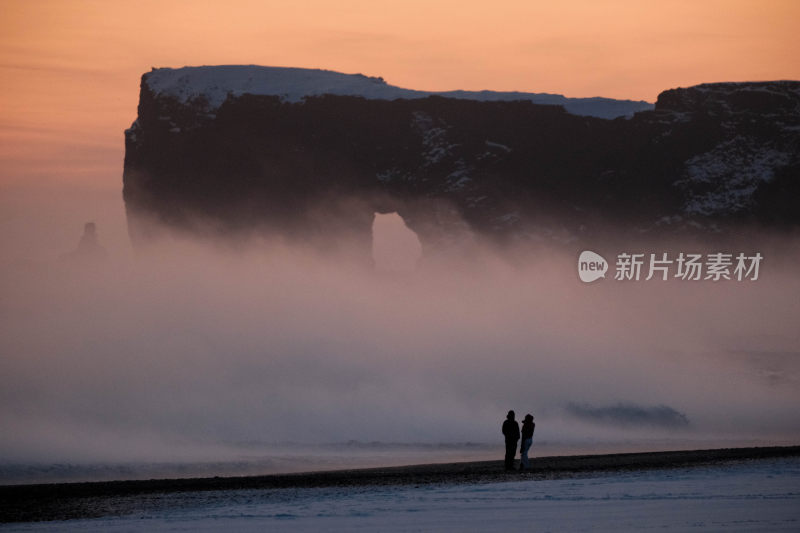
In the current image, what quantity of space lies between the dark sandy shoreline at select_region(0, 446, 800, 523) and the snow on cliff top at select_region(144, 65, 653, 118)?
10634 centimetres

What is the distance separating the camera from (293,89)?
476ft

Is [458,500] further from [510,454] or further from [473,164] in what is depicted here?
[473,164]

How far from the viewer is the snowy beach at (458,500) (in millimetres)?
23703

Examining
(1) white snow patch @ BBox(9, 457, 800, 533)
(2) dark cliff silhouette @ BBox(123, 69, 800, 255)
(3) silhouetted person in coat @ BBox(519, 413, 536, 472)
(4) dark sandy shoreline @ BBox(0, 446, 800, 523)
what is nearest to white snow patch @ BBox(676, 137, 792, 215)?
(2) dark cliff silhouette @ BBox(123, 69, 800, 255)

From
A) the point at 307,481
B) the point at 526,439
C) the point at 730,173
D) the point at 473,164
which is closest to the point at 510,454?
the point at 526,439

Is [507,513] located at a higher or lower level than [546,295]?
lower

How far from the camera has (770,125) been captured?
136000 mm

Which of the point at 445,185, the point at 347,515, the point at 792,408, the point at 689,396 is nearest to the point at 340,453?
the point at 347,515

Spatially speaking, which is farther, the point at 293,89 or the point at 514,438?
the point at 293,89

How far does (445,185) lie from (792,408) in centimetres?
6012

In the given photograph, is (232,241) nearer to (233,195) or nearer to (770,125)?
(233,195)

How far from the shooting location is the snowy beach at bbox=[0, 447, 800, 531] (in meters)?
23.7

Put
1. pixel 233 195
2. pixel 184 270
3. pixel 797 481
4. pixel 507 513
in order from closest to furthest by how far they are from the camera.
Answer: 1. pixel 507 513
2. pixel 797 481
3. pixel 233 195
4. pixel 184 270

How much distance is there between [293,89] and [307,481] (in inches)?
4507
